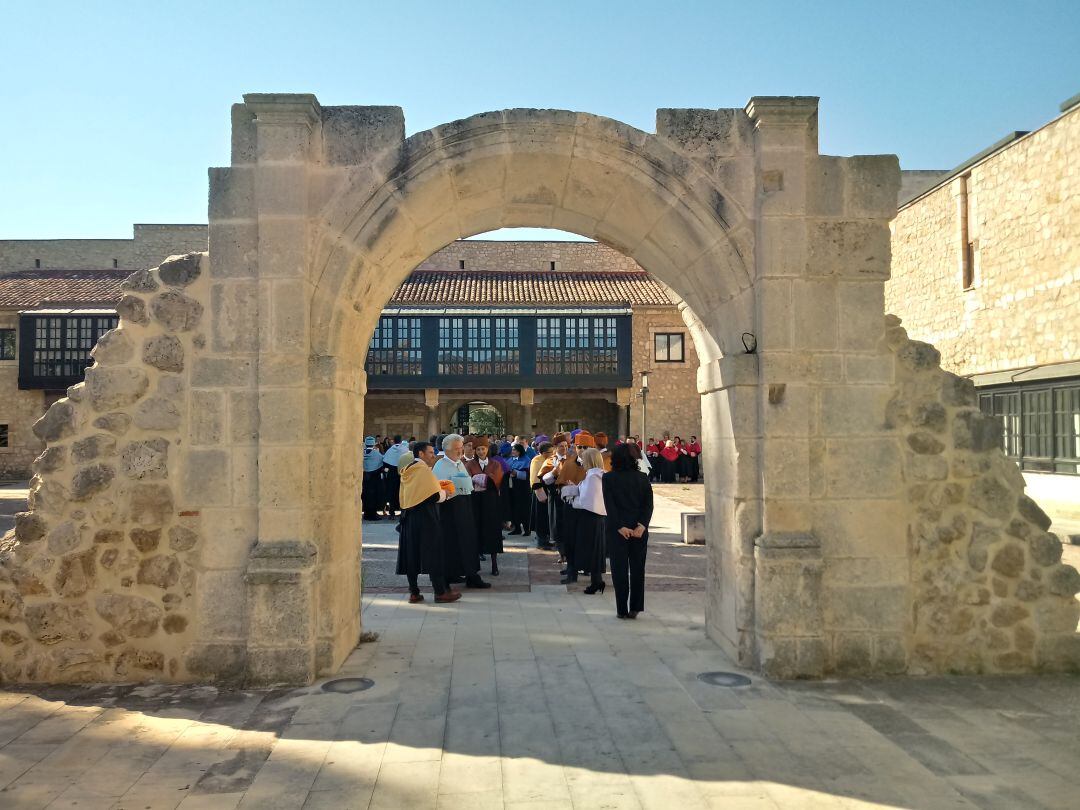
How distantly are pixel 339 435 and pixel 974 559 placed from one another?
14.1ft

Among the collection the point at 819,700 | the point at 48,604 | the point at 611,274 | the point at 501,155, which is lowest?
the point at 819,700

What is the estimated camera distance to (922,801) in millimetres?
3166

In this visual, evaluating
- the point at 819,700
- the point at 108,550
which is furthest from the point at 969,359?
the point at 108,550

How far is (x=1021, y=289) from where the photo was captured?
15148 mm

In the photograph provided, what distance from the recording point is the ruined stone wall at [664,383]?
97.3 ft

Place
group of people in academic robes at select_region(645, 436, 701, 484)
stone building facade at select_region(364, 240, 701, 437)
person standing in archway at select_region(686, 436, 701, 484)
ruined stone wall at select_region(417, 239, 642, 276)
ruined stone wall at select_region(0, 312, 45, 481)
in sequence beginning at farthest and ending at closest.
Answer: ruined stone wall at select_region(417, 239, 642, 276)
stone building facade at select_region(364, 240, 701, 437)
ruined stone wall at select_region(0, 312, 45, 481)
person standing in archway at select_region(686, 436, 701, 484)
group of people in academic robes at select_region(645, 436, 701, 484)

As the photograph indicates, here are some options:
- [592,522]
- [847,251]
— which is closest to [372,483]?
[592,522]

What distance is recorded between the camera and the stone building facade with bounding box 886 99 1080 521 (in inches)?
540

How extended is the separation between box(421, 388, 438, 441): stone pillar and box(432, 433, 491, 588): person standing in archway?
2075 cm

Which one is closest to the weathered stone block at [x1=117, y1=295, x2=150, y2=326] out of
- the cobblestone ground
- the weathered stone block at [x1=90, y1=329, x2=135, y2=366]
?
the weathered stone block at [x1=90, y1=329, x2=135, y2=366]

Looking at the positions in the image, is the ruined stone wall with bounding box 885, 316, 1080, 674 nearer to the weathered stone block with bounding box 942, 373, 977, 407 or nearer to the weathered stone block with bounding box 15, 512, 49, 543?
the weathered stone block with bounding box 942, 373, 977, 407

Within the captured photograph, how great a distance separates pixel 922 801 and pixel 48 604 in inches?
197

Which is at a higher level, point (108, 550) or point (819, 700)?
point (108, 550)

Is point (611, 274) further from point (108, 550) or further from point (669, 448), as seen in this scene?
point (108, 550)
